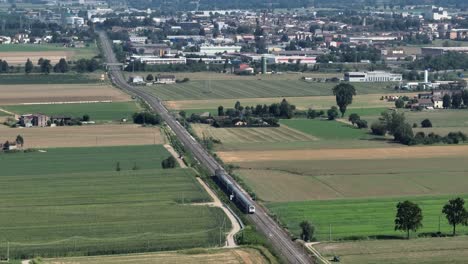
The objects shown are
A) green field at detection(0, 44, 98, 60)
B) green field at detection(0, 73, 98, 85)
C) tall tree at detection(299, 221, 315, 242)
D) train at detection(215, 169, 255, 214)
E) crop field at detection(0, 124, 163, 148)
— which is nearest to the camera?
tall tree at detection(299, 221, 315, 242)

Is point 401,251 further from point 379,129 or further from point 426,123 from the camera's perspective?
point 426,123

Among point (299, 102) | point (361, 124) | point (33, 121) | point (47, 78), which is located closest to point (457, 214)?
point (361, 124)

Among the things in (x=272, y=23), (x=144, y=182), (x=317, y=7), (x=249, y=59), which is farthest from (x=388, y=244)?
(x=317, y=7)

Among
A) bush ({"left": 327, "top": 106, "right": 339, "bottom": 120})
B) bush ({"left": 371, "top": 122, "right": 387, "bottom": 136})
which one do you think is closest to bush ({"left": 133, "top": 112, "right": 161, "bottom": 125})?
bush ({"left": 327, "top": 106, "right": 339, "bottom": 120})

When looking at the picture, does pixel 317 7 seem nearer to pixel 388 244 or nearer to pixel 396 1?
pixel 396 1

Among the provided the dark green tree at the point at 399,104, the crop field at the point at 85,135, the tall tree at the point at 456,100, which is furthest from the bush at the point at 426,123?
the crop field at the point at 85,135

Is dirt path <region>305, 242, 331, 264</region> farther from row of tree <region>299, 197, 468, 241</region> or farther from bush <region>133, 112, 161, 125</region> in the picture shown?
bush <region>133, 112, 161, 125</region>
